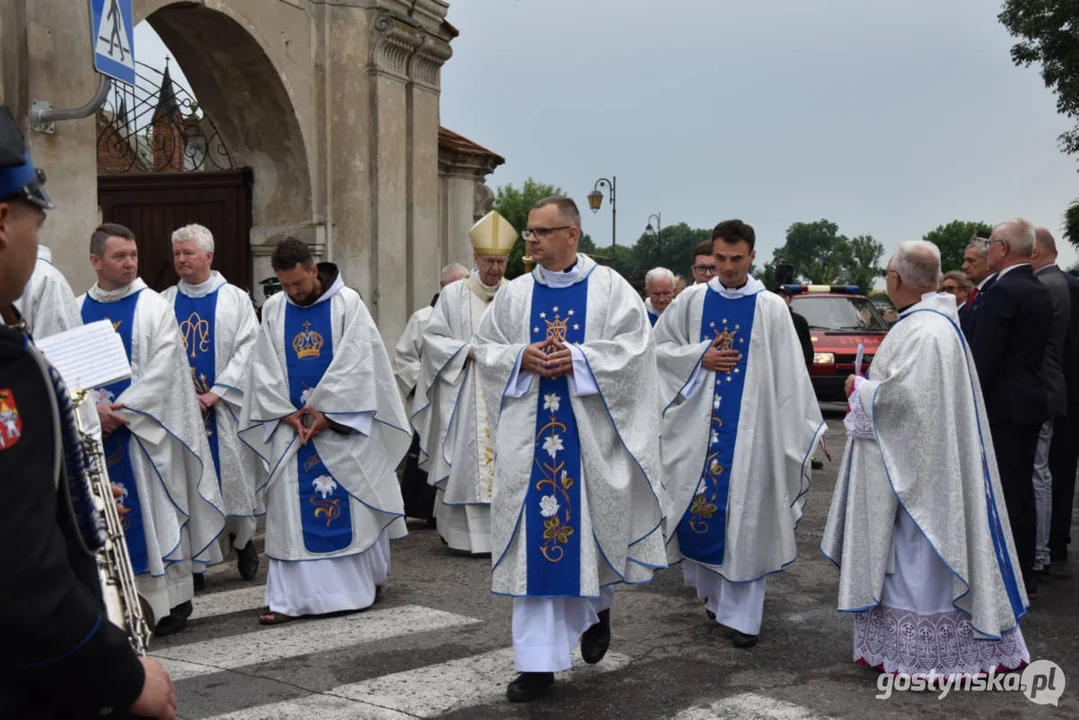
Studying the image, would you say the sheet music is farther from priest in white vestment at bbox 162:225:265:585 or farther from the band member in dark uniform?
priest in white vestment at bbox 162:225:265:585

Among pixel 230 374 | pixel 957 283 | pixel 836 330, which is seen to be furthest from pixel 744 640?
pixel 836 330

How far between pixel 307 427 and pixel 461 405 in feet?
6.64

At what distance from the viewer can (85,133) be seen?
27.2 feet

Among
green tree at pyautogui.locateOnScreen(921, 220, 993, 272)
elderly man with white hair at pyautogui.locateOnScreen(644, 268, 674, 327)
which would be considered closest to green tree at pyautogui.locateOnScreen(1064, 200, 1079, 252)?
elderly man with white hair at pyautogui.locateOnScreen(644, 268, 674, 327)

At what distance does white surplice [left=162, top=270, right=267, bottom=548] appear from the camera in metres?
7.19

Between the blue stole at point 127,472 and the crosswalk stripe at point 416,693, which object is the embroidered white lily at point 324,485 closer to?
the blue stole at point 127,472

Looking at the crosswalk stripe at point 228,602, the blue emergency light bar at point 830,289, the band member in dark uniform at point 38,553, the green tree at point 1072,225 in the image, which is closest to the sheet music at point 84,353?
the band member in dark uniform at point 38,553

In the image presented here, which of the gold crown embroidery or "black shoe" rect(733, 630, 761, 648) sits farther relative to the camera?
the gold crown embroidery

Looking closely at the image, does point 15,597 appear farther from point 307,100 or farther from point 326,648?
point 307,100

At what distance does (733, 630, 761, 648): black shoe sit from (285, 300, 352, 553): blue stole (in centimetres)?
220

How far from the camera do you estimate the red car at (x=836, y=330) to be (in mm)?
17062

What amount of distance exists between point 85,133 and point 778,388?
5357 mm

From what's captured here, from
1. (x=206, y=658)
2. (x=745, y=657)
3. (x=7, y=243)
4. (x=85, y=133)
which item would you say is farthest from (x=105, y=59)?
(x=7, y=243)

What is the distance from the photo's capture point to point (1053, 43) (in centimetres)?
2628
